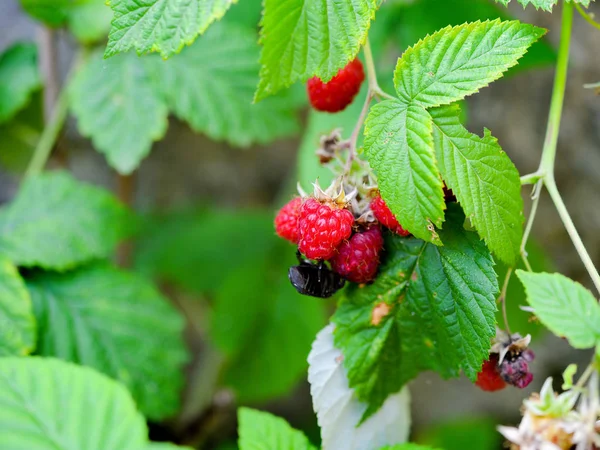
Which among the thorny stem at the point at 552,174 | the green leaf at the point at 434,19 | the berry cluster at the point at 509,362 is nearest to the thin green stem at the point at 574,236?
the thorny stem at the point at 552,174

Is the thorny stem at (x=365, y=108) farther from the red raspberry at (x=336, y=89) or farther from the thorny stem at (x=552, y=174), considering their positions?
the thorny stem at (x=552, y=174)

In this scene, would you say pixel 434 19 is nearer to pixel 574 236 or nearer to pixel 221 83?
pixel 221 83

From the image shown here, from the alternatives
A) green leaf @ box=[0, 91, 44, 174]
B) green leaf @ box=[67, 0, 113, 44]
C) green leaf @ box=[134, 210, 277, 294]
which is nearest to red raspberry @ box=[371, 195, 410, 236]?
green leaf @ box=[67, 0, 113, 44]

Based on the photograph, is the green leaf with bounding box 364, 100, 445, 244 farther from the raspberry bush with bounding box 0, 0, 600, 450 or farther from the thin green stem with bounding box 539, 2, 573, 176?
the thin green stem with bounding box 539, 2, 573, 176

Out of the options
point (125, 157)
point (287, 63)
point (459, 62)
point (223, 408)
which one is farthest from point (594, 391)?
point (223, 408)

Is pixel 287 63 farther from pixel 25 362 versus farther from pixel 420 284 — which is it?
pixel 25 362
